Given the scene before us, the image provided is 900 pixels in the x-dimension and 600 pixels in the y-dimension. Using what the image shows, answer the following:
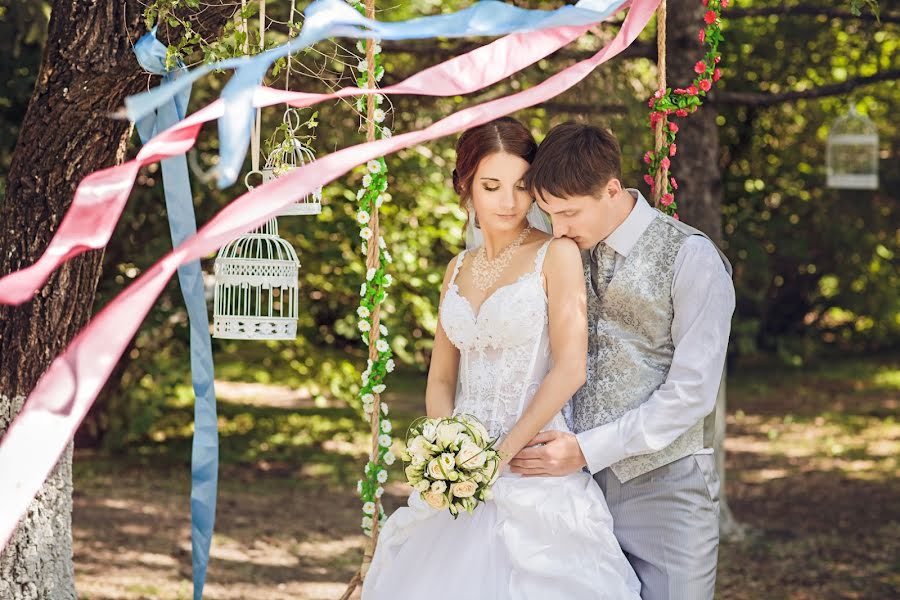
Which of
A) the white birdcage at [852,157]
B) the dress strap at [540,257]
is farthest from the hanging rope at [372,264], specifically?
the white birdcage at [852,157]

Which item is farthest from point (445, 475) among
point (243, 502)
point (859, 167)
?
point (859, 167)

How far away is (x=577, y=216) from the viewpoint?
10.0 ft

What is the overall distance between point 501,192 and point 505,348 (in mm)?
434

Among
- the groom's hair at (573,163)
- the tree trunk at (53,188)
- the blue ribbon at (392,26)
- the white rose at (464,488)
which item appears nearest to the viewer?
the blue ribbon at (392,26)

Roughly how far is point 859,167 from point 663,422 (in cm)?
655

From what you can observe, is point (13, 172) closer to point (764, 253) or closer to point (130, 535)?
point (130, 535)

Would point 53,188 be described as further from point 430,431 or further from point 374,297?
point 430,431

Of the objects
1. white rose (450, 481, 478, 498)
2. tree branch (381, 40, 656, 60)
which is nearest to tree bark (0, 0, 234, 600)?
white rose (450, 481, 478, 498)

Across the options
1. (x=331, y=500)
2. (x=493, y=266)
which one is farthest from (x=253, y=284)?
(x=331, y=500)

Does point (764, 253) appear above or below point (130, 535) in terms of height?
above

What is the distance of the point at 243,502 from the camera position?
760 cm

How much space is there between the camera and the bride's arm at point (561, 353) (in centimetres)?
301

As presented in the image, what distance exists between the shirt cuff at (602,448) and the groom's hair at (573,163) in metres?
0.64

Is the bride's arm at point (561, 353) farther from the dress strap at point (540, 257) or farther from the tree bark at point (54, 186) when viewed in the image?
the tree bark at point (54, 186)
